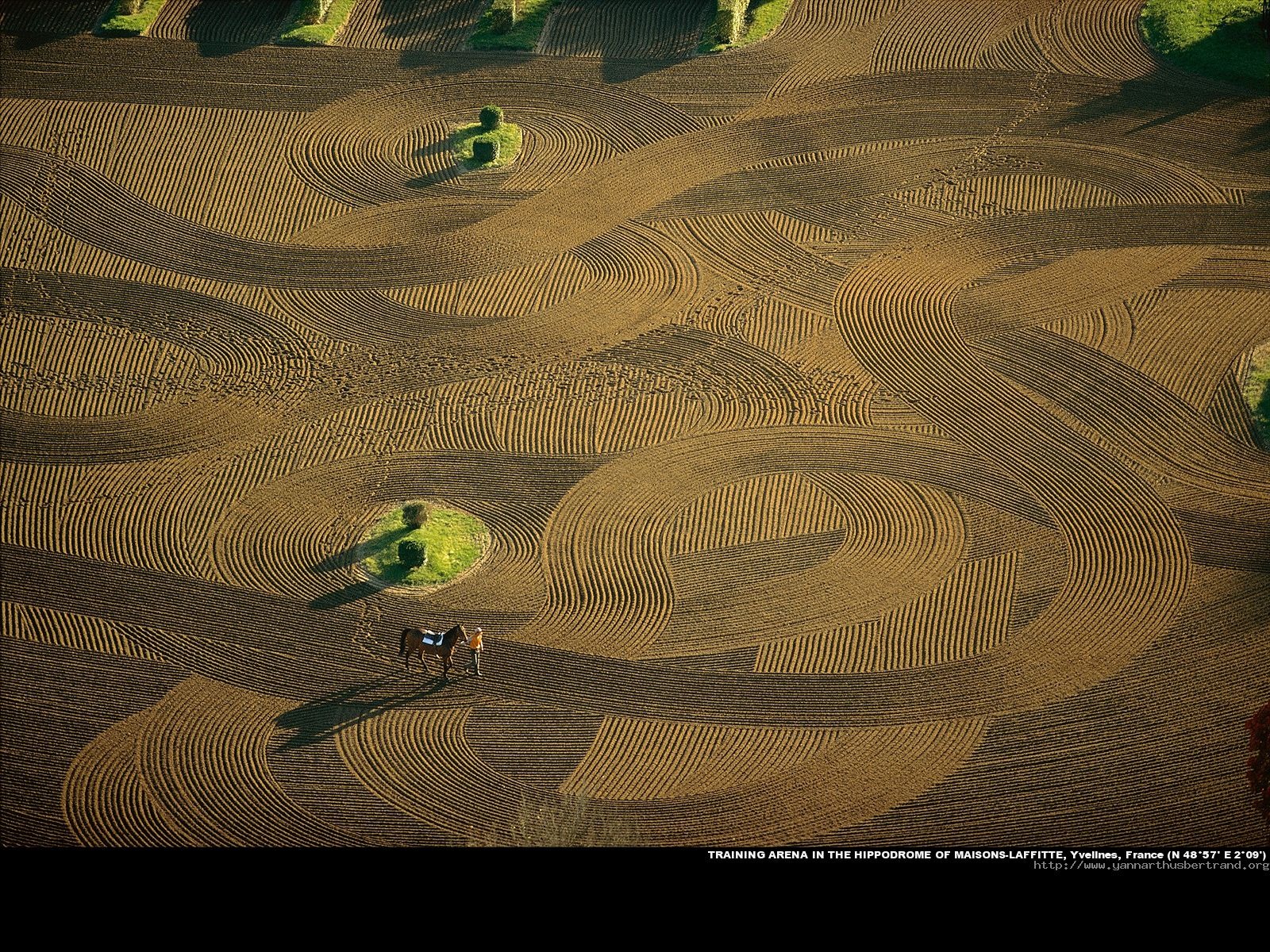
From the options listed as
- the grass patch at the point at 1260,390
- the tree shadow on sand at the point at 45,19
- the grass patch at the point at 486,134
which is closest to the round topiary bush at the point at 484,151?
the grass patch at the point at 486,134

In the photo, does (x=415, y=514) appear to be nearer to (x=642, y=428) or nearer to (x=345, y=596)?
(x=345, y=596)

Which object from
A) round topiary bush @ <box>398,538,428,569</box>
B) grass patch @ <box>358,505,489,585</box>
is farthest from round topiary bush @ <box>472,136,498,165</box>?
round topiary bush @ <box>398,538,428,569</box>

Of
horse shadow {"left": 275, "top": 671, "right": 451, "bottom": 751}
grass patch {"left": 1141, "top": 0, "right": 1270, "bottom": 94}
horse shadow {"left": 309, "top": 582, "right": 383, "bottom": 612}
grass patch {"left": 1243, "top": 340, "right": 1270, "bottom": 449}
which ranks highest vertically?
grass patch {"left": 1141, "top": 0, "right": 1270, "bottom": 94}

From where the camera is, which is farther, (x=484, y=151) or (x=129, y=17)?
(x=129, y=17)

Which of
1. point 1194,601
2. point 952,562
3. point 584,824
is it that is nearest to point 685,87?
point 952,562

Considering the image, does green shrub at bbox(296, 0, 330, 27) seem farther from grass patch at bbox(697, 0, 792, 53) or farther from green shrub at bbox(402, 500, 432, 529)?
green shrub at bbox(402, 500, 432, 529)

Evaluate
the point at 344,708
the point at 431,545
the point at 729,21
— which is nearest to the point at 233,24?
the point at 729,21
